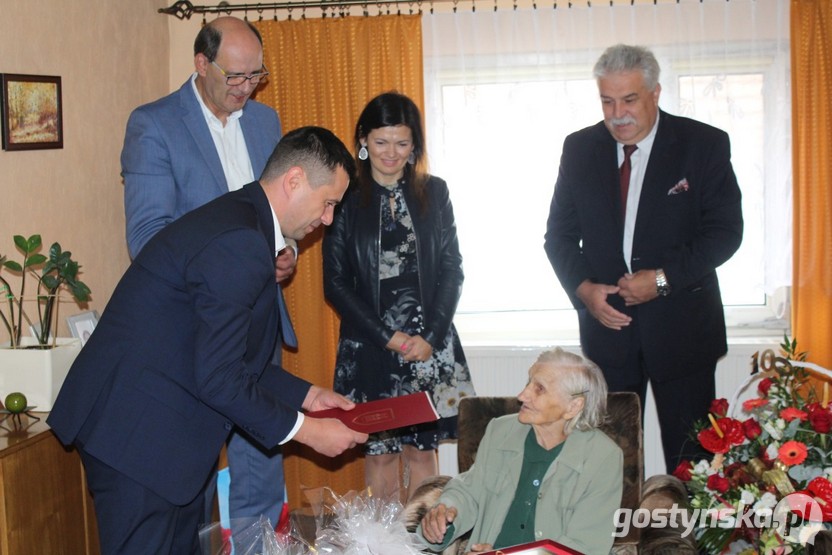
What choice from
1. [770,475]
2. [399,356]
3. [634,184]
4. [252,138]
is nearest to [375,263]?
[399,356]

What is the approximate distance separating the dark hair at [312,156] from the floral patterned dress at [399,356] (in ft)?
4.36

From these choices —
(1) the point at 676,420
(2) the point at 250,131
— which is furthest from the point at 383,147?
(1) the point at 676,420

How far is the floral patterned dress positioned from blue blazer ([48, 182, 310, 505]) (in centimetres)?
130

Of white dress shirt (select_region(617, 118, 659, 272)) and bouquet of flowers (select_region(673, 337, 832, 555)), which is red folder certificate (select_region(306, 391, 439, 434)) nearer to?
bouquet of flowers (select_region(673, 337, 832, 555))

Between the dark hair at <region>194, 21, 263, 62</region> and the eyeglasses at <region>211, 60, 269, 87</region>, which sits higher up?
the dark hair at <region>194, 21, 263, 62</region>

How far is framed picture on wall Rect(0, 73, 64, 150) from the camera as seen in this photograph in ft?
10.2

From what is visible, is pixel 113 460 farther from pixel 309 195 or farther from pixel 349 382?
pixel 349 382

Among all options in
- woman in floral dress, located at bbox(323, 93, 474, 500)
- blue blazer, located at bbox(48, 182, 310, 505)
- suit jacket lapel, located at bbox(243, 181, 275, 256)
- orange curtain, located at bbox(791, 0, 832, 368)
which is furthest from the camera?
orange curtain, located at bbox(791, 0, 832, 368)

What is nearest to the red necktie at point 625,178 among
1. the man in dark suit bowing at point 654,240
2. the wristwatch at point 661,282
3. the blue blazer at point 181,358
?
the man in dark suit bowing at point 654,240

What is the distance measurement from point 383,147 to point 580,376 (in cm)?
128

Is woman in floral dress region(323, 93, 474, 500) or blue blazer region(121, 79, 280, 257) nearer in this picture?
blue blazer region(121, 79, 280, 257)

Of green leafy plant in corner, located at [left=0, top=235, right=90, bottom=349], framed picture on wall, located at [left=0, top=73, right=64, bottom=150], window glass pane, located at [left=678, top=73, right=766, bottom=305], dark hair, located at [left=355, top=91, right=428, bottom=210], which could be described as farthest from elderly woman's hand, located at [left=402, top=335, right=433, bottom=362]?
window glass pane, located at [left=678, top=73, right=766, bottom=305]

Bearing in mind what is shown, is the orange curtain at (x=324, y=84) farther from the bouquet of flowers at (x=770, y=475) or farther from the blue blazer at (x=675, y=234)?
the bouquet of flowers at (x=770, y=475)

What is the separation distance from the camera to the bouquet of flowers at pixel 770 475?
7.26ft
